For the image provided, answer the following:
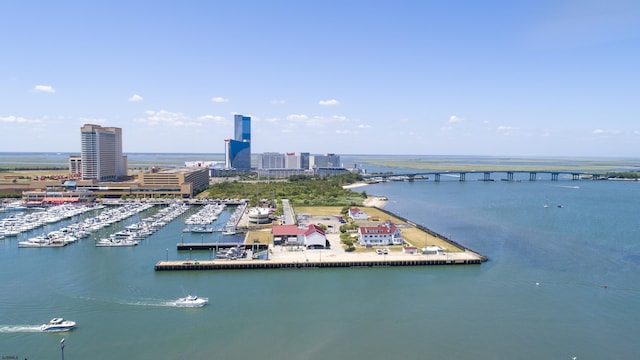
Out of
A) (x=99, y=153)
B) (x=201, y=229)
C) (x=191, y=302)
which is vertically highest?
(x=99, y=153)

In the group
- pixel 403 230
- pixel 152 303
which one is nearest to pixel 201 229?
pixel 403 230

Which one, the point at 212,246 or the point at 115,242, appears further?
the point at 115,242

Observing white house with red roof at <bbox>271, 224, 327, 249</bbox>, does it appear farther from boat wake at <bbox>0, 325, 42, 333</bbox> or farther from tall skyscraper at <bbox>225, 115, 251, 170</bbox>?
tall skyscraper at <bbox>225, 115, 251, 170</bbox>

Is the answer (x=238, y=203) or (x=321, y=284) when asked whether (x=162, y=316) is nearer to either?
(x=321, y=284)

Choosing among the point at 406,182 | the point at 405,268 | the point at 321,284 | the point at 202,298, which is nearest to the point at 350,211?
the point at 405,268

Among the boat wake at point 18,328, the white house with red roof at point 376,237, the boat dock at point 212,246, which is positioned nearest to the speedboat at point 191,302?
the boat wake at point 18,328

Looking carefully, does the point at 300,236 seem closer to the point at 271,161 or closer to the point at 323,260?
the point at 323,260
